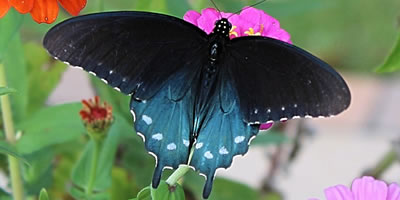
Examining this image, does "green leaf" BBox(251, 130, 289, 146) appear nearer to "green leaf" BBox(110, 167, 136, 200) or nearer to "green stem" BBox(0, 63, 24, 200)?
"green leaf" BBox(110, 167, 136, 200)

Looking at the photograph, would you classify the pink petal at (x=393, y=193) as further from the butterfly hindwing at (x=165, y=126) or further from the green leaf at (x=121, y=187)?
the green leaf at (x=121, y=187)

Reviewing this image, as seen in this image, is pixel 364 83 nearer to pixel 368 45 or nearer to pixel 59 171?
pixel 368 45

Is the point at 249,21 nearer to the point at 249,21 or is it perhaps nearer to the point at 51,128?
the point at 249,21

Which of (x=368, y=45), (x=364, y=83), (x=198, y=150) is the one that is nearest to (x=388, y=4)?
(x=368, y=45)

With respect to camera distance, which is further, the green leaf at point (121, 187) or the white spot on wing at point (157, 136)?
the green leaf at point (121, 187)

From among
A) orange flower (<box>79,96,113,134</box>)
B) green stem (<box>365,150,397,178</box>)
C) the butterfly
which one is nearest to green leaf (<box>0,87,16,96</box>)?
the butterfly

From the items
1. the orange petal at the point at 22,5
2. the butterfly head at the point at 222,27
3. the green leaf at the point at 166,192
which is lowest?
the green leaf at the point at 166,192

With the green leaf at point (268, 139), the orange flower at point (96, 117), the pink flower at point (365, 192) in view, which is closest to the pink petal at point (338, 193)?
the pink flower at point (365, 192)
